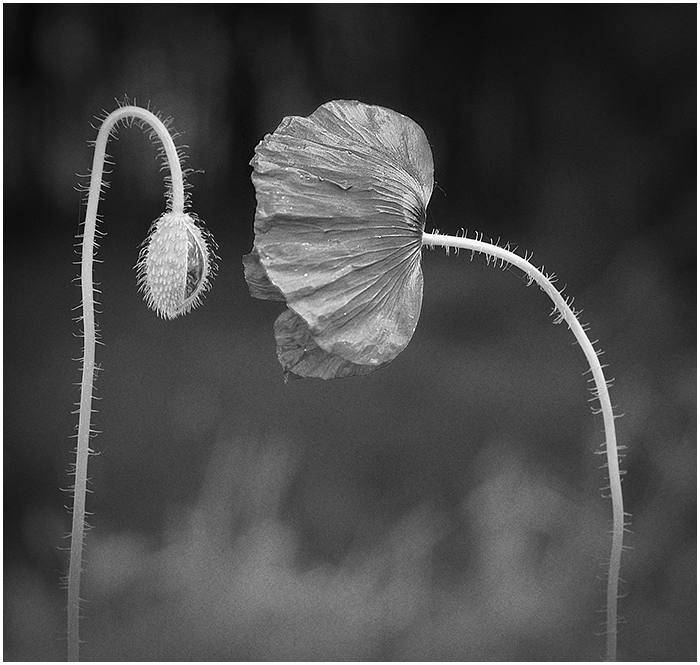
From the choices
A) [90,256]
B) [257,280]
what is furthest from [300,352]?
[90,256]

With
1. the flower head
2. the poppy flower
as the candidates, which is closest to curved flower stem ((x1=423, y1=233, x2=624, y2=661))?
the poppy flower

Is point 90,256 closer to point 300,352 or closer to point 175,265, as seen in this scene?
point 175,265

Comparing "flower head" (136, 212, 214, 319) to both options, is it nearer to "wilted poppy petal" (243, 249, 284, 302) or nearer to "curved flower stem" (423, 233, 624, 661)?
"wilted poppy petal" (243, 249, 284, 302)

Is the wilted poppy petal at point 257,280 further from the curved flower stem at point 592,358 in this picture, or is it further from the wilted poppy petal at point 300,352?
the curved flower stem at point 592,358

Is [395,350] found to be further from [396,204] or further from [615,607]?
[615,607]

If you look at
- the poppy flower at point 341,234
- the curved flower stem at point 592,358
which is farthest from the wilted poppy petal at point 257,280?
the curved flower stem at point 592,358
